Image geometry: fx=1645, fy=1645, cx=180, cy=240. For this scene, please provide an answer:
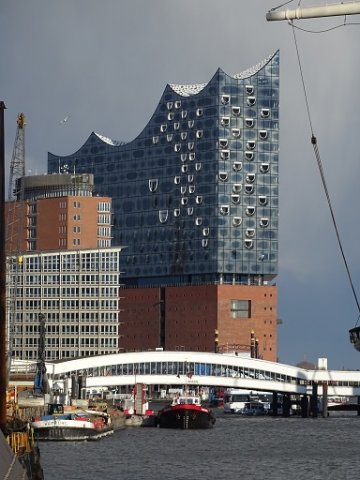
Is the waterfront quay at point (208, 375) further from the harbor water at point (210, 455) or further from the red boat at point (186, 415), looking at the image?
the harbor water at point (210, 455)

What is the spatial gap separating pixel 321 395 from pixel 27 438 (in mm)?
131057

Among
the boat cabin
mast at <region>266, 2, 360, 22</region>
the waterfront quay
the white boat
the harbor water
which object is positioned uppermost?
mast at <region>266, 2, 360, 22</region>

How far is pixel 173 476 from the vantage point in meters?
82.5

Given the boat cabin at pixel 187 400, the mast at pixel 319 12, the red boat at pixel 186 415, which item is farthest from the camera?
the boat cabin at pixel 187 400

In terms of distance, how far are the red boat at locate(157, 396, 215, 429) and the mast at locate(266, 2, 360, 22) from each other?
1480 inches

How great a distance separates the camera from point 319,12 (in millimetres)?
112250

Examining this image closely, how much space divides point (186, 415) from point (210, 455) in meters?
35.5

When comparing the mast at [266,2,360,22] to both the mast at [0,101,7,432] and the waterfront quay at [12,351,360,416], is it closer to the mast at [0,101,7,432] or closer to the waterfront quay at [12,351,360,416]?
the mast at [0,101,7,432]

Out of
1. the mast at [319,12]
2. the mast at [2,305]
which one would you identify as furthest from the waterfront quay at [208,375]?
the mast at [2,305]

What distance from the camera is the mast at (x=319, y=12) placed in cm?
11094

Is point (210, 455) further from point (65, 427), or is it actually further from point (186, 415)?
point (186, 415)

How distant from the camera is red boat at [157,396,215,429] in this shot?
445 ft

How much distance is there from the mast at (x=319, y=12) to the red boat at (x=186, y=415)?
3760 centimetres

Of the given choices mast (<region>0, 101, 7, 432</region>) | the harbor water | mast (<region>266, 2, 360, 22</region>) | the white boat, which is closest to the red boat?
the harbor water
